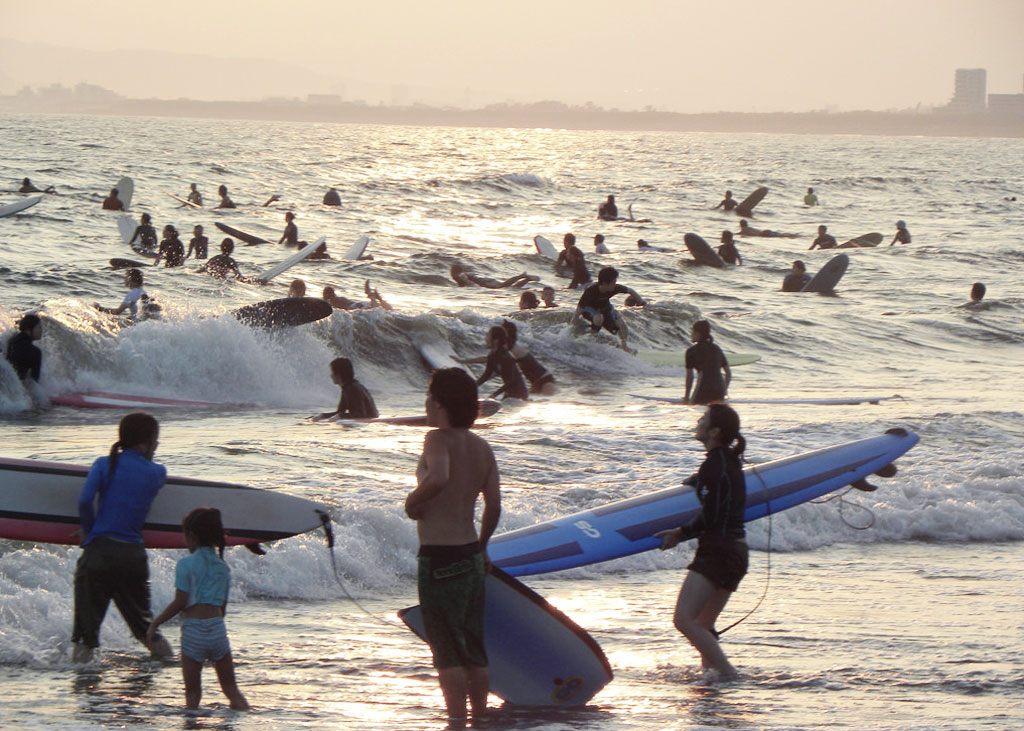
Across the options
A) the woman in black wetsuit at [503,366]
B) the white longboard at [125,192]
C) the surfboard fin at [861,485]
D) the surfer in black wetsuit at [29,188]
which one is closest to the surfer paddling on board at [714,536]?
the surfboard fin at [861,485]

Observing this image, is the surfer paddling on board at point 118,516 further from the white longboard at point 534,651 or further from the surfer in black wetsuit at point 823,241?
the surfer in black wetsuit at point 823,241

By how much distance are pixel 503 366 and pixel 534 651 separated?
292 inches

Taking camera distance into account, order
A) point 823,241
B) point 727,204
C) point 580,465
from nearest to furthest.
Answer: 1. point 580,465
2. point 823,241
3. point 727,204

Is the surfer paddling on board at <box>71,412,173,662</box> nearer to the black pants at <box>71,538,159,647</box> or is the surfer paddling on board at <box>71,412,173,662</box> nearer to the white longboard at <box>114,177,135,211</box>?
the black pants at <box>71,538,159,647</box>

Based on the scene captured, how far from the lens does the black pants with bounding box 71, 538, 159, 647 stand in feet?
16.2

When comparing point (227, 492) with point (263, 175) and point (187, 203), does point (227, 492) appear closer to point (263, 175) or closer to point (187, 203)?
point (187, 203)

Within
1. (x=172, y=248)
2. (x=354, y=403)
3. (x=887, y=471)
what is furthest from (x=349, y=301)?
(x=887, y=471)

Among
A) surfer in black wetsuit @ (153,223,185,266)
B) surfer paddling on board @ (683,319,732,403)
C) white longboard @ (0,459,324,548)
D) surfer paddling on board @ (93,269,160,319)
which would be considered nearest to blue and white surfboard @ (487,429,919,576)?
white longboard @ (0,459,324,548)

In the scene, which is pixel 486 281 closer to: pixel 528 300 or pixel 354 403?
pixel 528 300

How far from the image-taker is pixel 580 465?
10.2 m

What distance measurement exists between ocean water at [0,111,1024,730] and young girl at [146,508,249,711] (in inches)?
8.5

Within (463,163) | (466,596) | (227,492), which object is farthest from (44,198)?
(463,163)

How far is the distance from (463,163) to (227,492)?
71038 millimetres

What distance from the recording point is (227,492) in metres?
6.11
